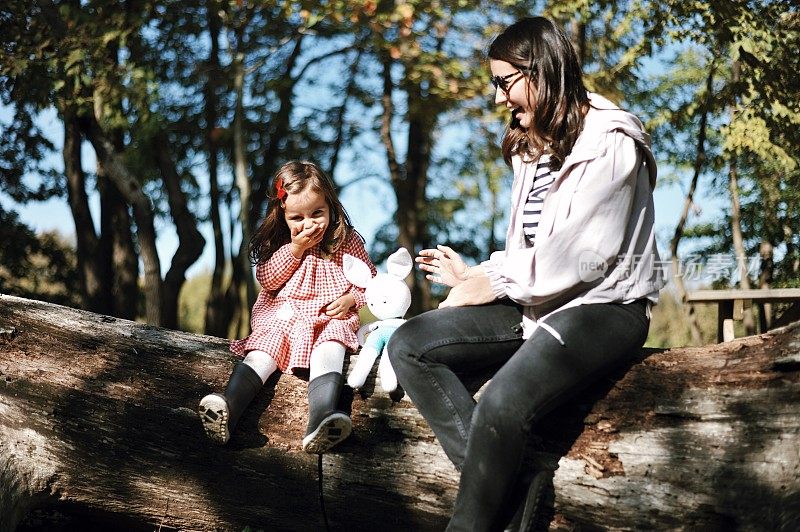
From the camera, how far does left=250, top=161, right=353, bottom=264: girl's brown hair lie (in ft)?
13.3

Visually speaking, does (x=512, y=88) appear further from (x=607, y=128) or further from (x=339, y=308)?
(x=339, y=308)

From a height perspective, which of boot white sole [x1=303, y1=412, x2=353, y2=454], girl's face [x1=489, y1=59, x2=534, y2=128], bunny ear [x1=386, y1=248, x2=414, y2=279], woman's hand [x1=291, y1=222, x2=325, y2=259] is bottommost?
boot white sole [x1=303, y1=412, x2=353, y2=454]

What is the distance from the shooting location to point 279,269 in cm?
404

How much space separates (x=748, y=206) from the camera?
414 inches

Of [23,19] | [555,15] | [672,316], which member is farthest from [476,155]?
[23,19]

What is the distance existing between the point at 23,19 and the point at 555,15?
5.88 m

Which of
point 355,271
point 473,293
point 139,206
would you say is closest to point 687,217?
point 139,206

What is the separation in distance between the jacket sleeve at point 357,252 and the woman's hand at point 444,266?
49 centimetres

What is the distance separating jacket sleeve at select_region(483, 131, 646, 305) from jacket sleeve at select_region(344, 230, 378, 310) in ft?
3.66

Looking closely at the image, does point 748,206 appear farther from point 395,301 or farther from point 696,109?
point 395,301

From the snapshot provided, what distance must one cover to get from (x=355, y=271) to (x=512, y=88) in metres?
1.23

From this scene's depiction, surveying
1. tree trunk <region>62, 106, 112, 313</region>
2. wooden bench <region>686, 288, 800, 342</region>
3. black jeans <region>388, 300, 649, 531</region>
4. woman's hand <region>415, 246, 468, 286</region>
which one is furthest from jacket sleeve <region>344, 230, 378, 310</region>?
tree trunk <region>62, 106, 112, 313</region>

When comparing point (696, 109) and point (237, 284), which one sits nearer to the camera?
point (696, 109)

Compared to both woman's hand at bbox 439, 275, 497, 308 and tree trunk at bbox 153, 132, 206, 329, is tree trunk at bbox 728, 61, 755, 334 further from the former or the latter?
woman's hand at bbox 439, 275, 497, 308
